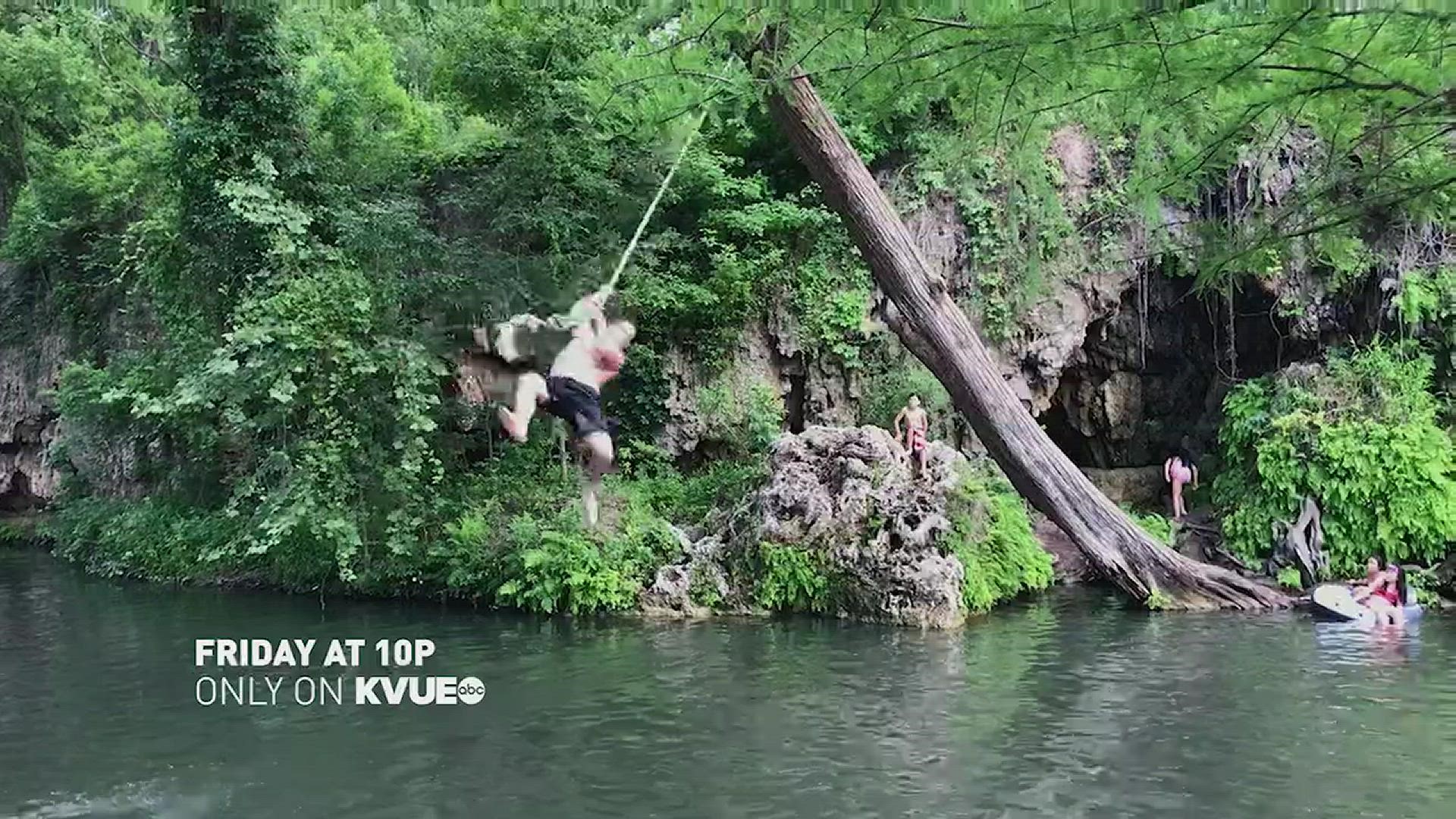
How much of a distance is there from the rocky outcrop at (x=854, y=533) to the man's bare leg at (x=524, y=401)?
5.49 metres

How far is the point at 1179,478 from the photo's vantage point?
14766mm

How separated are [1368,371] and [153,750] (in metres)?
13.4

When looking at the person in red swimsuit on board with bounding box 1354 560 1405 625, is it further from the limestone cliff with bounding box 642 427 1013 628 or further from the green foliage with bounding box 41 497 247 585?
the green foliage with bounding box 41 497 247 585

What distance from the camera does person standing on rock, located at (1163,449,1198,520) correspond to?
48.5ft

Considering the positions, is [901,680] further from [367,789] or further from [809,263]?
[809,263]

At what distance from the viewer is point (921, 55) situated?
424 centimetres

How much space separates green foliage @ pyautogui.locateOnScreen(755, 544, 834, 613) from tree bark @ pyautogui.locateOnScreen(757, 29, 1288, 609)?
238 cm

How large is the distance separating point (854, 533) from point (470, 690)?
14.9 feet

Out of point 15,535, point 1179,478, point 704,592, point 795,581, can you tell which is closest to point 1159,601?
point 795,581

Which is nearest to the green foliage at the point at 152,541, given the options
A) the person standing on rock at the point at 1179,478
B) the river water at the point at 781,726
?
the river water at the point at 781,726

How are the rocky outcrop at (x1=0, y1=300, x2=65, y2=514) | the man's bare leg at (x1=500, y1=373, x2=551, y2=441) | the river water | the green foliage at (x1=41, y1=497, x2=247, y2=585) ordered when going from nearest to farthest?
the river water, the man's bare leg at (x1=500, y1=373, x2=551, y2=441), the green foliage at (x1=41, y1=497, x2=247, y2=585), the rocky outcrop at (x1=0, y1=300, x2=65, y2=514)

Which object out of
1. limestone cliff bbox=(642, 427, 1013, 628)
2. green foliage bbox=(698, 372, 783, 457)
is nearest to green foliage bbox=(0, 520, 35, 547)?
green foliage bbox=(698, 372, 783, 457)

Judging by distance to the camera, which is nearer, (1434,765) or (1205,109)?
(1205,109)

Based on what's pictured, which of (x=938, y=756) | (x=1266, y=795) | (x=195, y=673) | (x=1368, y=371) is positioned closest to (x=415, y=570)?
(x=195, y=673)
